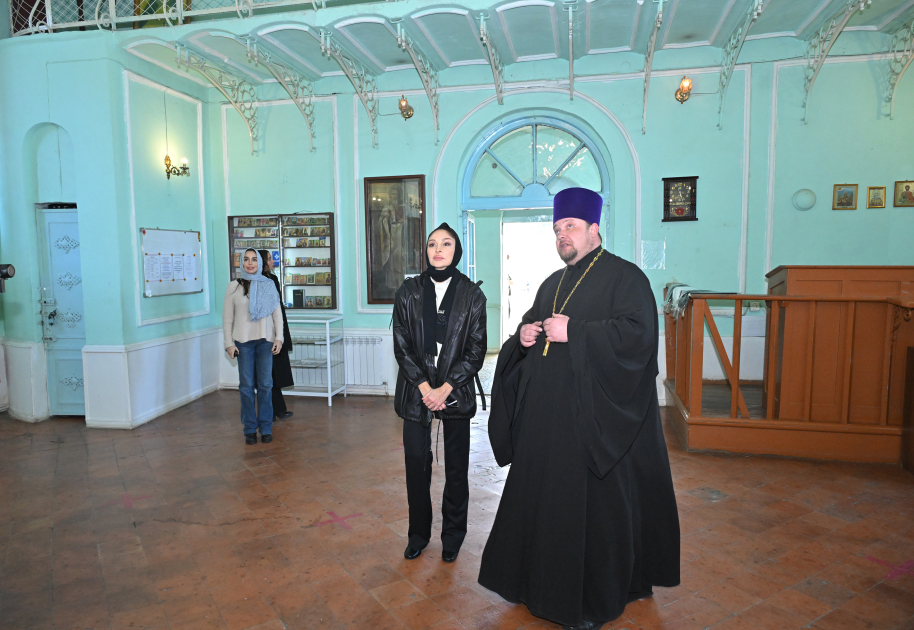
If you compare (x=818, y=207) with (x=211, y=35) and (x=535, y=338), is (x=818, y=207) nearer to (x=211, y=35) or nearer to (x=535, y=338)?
(x=535, y=338)

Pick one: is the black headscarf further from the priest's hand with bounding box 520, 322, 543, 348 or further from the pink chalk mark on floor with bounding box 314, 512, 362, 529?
the pink chalk mark on floor with bounding box 314, 512, 362, 529

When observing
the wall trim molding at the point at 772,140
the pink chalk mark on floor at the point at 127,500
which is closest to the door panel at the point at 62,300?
the pink chalk mark on floor at the point at 127,500

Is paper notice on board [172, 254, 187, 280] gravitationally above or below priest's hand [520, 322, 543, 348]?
above

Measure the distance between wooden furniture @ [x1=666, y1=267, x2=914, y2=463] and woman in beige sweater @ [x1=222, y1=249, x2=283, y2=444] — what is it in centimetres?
364

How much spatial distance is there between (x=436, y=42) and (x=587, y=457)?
516 cm

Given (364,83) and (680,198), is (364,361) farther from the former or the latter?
(680,198)

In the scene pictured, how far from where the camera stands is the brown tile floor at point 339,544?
2619 millimetres

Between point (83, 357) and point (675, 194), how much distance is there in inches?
257

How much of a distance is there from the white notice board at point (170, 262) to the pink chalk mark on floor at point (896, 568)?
21.4ft

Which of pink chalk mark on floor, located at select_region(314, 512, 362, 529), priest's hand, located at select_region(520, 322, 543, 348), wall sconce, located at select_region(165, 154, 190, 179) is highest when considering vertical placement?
wall sconce, located at select_region(165, 154, 190, 179)

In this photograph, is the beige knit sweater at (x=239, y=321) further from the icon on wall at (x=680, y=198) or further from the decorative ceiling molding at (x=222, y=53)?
the icon on wall at (x=680, y=198)

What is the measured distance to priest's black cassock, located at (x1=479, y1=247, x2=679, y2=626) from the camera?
Result: 2.34 meters

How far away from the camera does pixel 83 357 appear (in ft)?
19.2

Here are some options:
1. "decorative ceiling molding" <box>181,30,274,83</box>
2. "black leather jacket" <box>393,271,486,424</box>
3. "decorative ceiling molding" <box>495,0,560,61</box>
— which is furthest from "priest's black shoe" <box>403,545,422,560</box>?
"decorative ceiling molding" <box>181,30,274,83</box>
